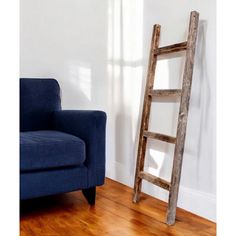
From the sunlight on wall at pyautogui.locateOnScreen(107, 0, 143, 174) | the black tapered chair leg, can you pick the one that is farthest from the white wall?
the black tapered chair leg

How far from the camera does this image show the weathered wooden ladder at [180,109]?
1845 mm

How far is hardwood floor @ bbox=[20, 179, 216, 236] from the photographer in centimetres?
168

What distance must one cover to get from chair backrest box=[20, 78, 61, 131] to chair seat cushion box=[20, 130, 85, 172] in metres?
0.39

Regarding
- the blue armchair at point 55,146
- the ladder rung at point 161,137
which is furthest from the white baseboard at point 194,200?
the blue armchair at point 55,146

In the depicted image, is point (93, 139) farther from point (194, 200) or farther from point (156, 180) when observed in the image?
point (194, 200)

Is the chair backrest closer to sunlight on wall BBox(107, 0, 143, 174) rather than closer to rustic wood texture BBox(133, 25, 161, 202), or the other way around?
sunlight on wall BBox(107, 0, 143, 174)

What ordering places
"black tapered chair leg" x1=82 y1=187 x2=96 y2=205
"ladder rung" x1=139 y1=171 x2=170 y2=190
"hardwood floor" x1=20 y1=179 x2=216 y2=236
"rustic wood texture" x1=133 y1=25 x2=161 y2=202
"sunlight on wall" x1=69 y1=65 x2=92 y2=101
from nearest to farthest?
1. "hardwood floor" x1=20 y1=179 x2=216 y2=236
2. "ladder rung" x1=139 y1=171 x2=170 y2=190
3. "black tapered chair leg" x1=82 y1=187 x2=96 y2=205
4. "rustic wood texture" x1=133 y1=25 x2=161 y2=202
5. "sunlight on wall" x1=69 y1=65 x2=92 y2=101

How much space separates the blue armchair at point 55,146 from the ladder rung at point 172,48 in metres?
0.57

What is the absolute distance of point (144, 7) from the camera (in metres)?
2.45

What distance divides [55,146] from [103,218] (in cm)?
50
